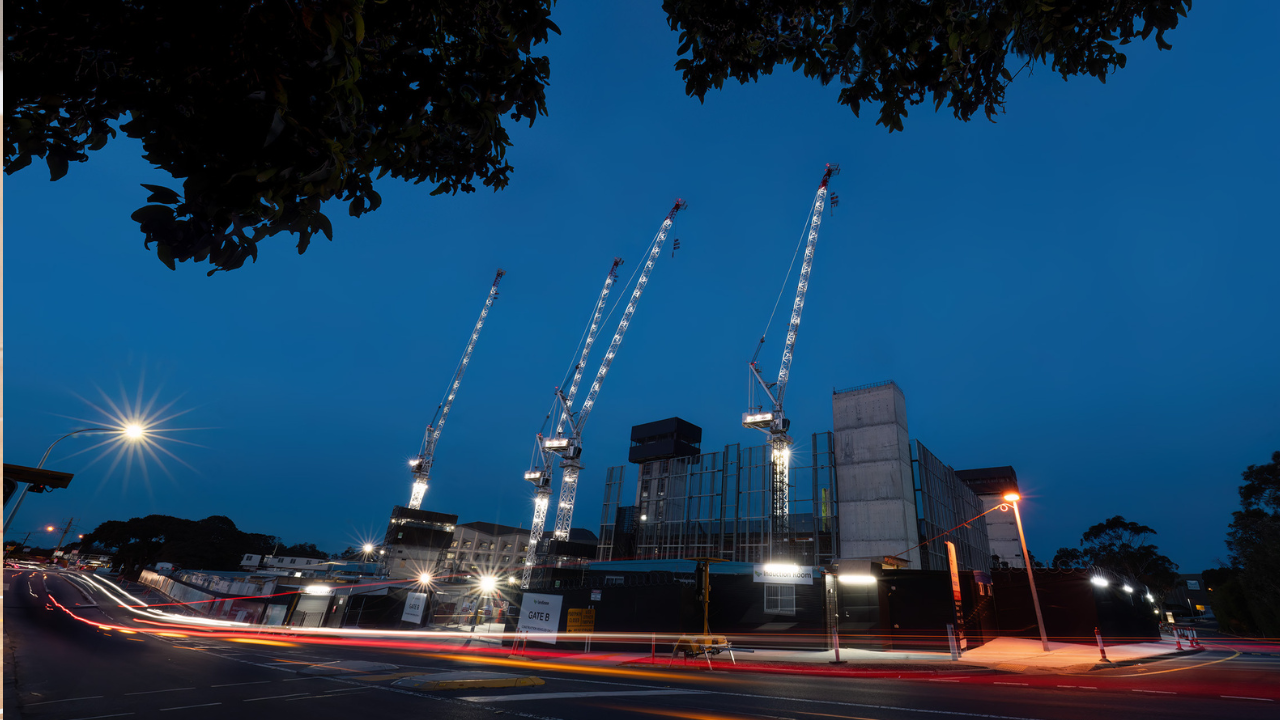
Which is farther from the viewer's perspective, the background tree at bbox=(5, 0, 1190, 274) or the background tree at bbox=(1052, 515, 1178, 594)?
the background tree at bbox=(1052, 515, 1178, 594)

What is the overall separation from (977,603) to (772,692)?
24729mm

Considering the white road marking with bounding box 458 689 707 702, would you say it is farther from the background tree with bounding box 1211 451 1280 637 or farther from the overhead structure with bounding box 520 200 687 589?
the overhead structure with bounding box 520 200 687 589

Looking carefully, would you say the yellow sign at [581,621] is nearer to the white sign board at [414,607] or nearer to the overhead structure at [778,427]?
the white sign board at [414,607]

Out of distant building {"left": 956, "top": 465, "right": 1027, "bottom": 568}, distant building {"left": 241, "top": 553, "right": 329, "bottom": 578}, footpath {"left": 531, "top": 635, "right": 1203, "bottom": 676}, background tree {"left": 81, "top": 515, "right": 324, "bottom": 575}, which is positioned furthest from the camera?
background tree {"left": 81, "top": 515, "right": 324, "bottom": 575}

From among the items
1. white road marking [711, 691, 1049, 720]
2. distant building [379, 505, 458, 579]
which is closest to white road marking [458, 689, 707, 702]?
white road marking [711, 691, 1049, 720]

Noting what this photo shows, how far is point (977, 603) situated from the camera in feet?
111

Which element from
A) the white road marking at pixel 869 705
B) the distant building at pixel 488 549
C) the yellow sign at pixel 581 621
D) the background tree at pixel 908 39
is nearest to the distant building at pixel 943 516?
the yellow sign at pixel 581 621

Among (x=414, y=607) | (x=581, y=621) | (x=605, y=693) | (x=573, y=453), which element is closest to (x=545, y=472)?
(x=573, y=453)

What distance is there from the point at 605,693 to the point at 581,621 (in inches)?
647

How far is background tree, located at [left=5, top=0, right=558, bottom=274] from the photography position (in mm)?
5148

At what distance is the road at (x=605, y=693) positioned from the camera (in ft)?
41.3

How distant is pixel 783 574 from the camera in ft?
108

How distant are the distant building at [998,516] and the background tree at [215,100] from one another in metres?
89.9

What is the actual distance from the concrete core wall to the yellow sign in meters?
30.6
